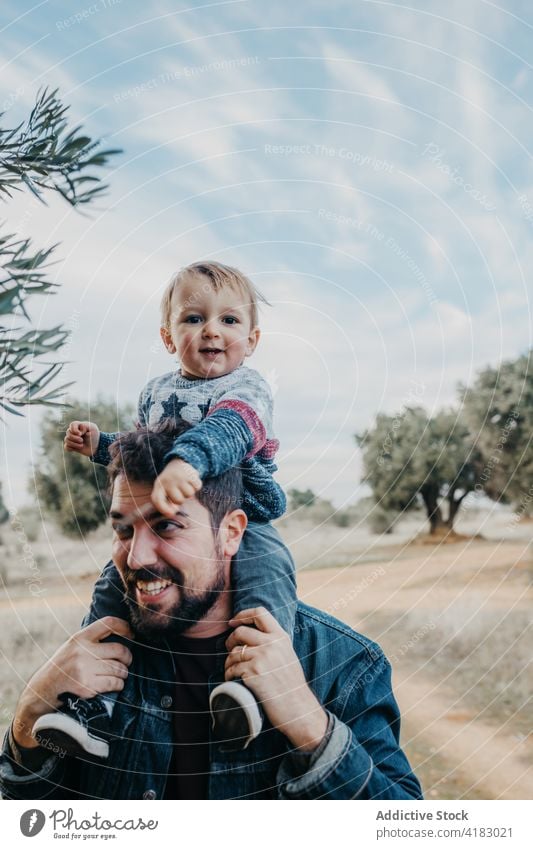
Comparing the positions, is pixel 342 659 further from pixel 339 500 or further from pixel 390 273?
pixel 390 273

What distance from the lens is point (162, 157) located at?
7.29ft

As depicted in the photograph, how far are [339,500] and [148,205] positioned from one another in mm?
968

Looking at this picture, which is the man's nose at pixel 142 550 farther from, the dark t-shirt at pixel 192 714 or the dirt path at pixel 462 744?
the dirt path at pixel 462 744

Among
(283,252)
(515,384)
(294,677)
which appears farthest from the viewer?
(515,384)

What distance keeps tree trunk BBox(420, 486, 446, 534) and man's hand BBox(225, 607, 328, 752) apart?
767 millimetres

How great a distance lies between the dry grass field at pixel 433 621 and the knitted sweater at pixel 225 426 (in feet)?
0.96

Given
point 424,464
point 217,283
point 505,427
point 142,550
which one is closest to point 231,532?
point 142,550

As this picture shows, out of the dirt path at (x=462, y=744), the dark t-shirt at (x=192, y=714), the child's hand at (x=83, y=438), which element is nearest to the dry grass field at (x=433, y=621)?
the dirt path at (x=462, y=744)

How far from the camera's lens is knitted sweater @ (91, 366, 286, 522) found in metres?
1.79

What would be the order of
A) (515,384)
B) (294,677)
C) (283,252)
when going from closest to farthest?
(294,677)
(283,252)
(515,384)

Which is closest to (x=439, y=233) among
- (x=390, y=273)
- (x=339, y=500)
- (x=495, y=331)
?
(x=390, y=273)

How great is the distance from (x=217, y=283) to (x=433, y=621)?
1.24 meters

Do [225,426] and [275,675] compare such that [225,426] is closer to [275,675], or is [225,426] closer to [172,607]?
[172,607]

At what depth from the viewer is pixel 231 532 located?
1938mm
